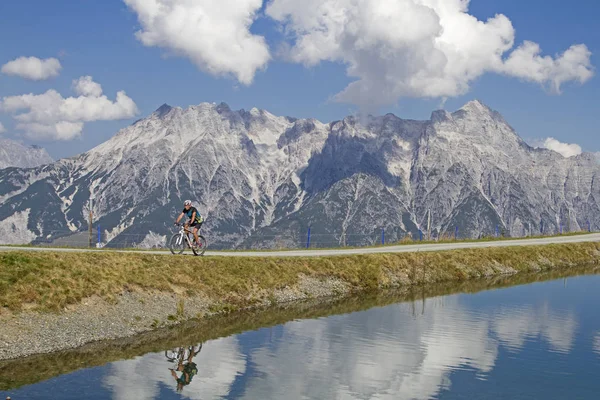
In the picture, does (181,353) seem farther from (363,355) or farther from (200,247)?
(200,247)

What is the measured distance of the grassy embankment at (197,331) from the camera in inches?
1075

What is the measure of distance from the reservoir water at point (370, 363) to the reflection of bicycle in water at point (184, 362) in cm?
5

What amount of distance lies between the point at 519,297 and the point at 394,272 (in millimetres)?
11439

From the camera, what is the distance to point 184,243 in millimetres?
47656

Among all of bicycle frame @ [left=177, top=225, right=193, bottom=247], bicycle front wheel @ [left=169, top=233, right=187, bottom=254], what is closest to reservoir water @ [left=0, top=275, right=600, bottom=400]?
bicycle frame @ [left=177, top=225, right=193, bottom=247]

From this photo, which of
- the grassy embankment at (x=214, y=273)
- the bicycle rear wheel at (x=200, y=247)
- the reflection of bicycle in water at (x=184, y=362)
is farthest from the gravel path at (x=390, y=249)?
the reflection of bicycle in water at (x=184, y=362)

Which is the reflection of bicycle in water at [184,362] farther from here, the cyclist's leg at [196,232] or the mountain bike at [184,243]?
the mountain bike at [184,243]

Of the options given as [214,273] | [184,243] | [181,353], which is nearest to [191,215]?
[184,243]

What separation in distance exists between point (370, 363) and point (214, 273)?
1735 centimetres

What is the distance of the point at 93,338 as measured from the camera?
32688 millimetres

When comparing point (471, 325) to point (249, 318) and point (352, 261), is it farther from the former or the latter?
point (352, 261)

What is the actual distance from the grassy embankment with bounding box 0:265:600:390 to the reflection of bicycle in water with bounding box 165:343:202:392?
0.98 meters

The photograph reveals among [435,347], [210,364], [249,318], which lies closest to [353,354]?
[435,347]

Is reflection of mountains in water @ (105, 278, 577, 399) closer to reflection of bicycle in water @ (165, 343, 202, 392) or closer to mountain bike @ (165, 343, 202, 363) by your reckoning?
reflection of bicycle in water @ (165, 343, 202, 392)
